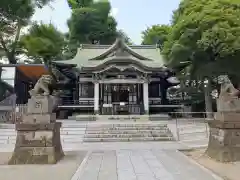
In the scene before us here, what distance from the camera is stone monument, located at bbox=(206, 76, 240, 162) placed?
27.9 ft

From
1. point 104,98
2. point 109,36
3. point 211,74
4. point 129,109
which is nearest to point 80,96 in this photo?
point 104,98

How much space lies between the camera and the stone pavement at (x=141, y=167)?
258 inches

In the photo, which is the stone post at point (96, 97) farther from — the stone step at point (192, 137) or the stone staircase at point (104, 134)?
the stone step at point (192, 137)

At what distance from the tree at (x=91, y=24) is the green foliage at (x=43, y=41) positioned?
8963 millimetres

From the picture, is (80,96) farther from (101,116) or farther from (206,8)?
(206,8)

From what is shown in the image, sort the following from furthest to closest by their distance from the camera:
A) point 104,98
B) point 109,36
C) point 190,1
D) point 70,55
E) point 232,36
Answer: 1. point 109,36
2. point 70,55
3. point 104,98
4. point 190,1
5. point 232,36

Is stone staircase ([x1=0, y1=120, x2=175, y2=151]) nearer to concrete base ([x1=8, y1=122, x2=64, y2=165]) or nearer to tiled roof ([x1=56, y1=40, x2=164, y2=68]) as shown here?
concrete base ([x1=8, y1=122, x2=64, y2=165])

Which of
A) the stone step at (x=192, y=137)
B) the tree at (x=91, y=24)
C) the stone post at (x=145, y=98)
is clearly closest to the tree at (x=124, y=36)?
the tree at (x=91, y=24)

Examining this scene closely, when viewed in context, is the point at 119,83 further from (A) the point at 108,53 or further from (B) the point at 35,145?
(B) the point at 35,145

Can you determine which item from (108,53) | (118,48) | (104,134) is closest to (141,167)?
(104,134)

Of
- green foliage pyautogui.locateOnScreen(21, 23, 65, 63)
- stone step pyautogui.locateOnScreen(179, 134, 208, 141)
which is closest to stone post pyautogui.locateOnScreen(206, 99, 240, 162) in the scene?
stone step pyautogui.locateOnScreen(179, 134, 208, 141)

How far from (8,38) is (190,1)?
22.8 meters

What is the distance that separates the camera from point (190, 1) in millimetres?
20859

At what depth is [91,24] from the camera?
156ft
